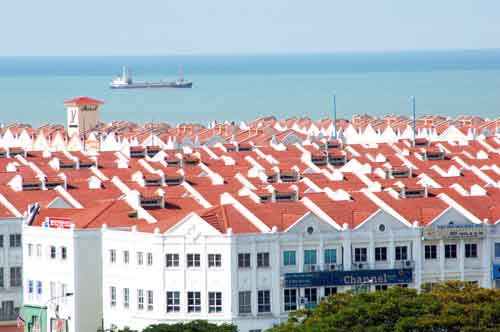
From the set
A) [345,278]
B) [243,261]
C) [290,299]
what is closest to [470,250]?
[345,278]

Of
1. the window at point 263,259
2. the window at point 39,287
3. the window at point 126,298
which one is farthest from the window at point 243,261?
the window at point 39,287

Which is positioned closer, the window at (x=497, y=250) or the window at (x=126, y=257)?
the window at (x=126, y=257)

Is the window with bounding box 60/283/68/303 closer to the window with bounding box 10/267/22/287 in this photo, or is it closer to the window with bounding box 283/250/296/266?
the window with bounding box 10/267/22/287

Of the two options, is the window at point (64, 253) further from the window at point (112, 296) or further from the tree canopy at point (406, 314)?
the tree canopy at point (406, 314)

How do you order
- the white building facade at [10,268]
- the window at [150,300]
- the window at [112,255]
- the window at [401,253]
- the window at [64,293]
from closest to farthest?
the window at [150,300], the window at [401,253], the window at [112,255], the window at [64,293], the white building facade at [10,268]

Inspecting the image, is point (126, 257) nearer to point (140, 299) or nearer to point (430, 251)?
point (140, 299)

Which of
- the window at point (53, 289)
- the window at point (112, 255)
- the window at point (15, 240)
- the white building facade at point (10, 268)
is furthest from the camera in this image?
the window at point (15, 240)

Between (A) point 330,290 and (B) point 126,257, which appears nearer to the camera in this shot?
(A) point 330,290
